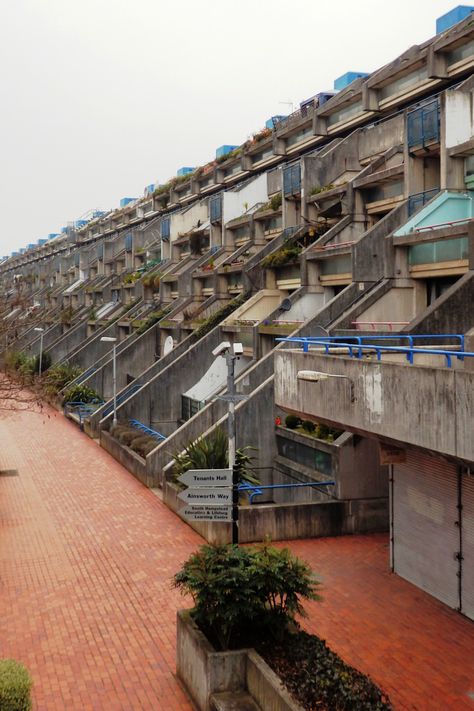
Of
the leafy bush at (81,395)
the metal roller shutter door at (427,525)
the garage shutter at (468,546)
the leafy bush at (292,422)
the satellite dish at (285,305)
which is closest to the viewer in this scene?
the garage shutter at (468,546)

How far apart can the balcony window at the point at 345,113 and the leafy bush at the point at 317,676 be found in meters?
28.4

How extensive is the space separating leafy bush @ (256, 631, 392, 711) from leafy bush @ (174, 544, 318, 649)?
34 centimetres

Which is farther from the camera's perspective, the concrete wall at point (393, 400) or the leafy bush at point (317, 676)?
the concrete wall at point (393, 400)

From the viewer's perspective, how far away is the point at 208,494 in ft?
37.8

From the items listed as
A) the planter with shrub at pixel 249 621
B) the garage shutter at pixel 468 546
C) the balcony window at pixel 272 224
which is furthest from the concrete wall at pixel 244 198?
the planter with shrub at pixel 249 621

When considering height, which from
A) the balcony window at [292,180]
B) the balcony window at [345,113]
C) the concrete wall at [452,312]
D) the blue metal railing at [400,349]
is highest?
the balcony window at [345,113]

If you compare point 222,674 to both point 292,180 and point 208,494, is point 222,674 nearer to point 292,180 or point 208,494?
point 208,494

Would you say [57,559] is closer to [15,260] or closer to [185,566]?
[185,566]

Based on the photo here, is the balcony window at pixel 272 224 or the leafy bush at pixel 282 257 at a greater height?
the balcony window at pixel 272 224

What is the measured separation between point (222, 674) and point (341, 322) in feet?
40.9

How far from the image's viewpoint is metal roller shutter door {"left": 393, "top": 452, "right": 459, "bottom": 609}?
42.0ft

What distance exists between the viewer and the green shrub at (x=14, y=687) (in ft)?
25.8

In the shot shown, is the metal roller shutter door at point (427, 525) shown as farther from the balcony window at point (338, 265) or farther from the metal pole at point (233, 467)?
the balcony window at point (338, 265)

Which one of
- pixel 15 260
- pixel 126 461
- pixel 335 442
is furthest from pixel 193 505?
pixel 15 260
